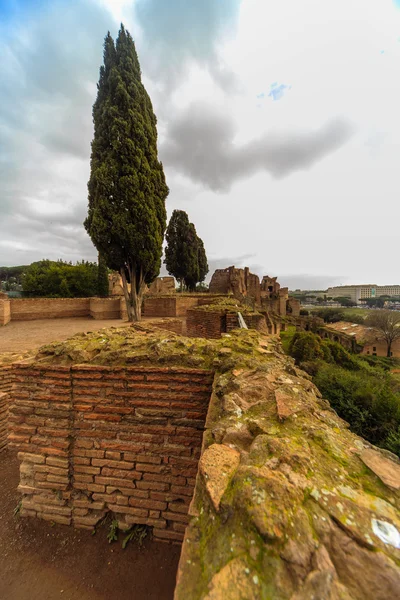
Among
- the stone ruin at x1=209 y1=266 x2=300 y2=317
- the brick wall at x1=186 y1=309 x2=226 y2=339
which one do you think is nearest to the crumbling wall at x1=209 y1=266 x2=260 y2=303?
the stone ruin at x1=209 y1=266 x2=300 y2=317

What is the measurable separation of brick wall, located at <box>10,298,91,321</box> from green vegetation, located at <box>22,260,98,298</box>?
1221 cm

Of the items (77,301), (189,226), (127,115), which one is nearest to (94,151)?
(127,115)

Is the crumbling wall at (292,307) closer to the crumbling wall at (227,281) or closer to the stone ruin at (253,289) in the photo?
the stone ruin at (253,289)

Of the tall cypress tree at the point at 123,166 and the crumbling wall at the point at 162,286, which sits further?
the crumbling wall at the point at 162,286

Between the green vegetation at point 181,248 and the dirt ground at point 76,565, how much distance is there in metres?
25.8

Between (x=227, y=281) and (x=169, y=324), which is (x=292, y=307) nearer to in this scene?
(x=227, y=281)

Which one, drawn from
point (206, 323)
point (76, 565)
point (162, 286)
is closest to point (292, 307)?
point (162, 286)

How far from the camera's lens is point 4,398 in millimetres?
3836

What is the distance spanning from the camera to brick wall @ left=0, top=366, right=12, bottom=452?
12.3 feet

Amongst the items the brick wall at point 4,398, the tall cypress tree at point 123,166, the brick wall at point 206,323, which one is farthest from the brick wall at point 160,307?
the brick wall at point 4,398

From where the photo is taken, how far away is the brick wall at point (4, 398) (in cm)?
375

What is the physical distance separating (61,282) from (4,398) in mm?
23823

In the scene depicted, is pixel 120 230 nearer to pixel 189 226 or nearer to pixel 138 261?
pixel 138 261

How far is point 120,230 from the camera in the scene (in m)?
10.3
